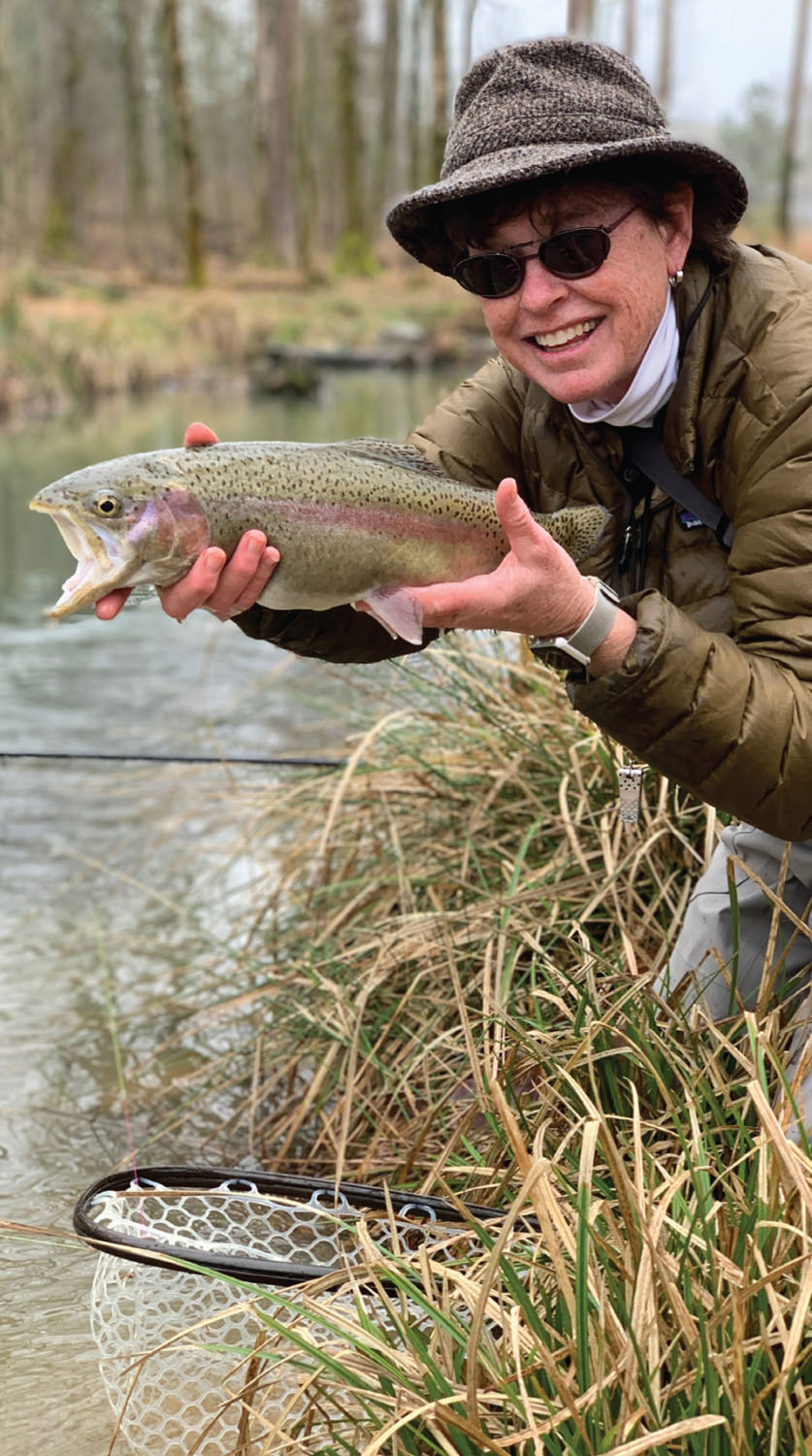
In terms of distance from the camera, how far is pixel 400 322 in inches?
1278

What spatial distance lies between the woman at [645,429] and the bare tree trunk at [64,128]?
34.2 metres

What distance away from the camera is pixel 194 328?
88.5ft

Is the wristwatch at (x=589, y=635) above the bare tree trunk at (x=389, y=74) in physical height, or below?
above

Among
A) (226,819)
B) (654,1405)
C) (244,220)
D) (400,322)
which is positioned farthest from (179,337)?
(244,220)

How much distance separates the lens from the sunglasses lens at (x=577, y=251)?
2545mm

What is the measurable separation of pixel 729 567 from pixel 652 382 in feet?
1.15

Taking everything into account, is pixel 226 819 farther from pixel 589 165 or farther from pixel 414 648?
pixel 589 165

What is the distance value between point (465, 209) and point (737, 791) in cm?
115

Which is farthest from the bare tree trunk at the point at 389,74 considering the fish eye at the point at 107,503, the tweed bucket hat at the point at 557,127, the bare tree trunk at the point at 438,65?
the fish eye at the point at 107,503

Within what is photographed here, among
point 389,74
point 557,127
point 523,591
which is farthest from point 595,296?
point 389,74

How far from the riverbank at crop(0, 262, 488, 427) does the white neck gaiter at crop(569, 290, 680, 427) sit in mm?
15986

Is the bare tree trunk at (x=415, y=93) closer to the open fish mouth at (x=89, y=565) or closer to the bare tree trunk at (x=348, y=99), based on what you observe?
the bare tree trunk at (x=348, y=99)

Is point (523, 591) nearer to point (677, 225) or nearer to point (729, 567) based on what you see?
point (729, 567)

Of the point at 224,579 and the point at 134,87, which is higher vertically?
the point at 224,579
